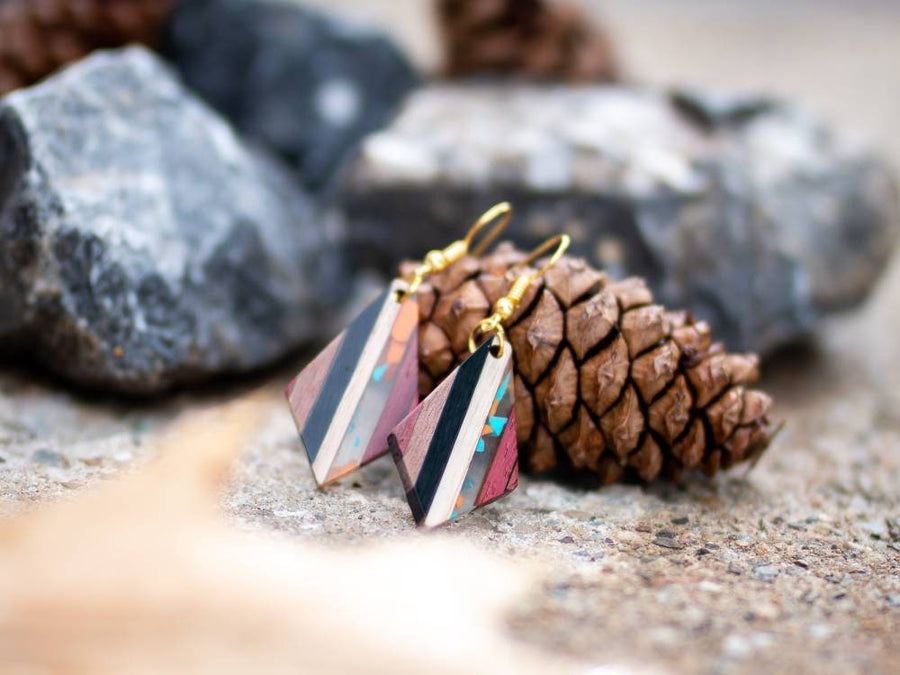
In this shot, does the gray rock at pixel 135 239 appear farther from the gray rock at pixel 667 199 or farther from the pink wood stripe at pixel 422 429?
the pink wood stripe at pixel 422 429

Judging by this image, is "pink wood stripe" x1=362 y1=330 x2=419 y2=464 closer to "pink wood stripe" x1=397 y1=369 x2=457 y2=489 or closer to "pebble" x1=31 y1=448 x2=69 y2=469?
"pink wood stripe" x1=397 y1=369 x2=457 y2=489

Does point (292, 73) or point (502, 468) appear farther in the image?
point (292, 73)

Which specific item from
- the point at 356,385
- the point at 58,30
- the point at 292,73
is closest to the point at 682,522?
the point at 356,385

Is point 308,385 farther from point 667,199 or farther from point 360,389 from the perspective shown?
point 667,199

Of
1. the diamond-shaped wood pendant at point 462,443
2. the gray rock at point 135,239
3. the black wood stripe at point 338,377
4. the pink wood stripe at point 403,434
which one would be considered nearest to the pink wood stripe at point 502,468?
the diamond-shaped wood pendant at point 462,443

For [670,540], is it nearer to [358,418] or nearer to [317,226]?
[358,418]
